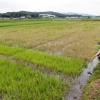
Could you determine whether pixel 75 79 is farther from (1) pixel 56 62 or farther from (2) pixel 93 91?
(1) pixel 56 62

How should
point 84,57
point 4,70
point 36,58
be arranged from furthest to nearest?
point 84,57 → point 36,58 → point 4,70

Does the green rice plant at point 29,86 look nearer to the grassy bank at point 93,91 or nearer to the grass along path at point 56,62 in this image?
the grassy bank at point 93,91

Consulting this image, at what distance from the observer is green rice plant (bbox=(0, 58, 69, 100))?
4691 mm

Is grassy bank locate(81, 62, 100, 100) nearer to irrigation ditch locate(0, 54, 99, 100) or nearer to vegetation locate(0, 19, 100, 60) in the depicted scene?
irrigation ditch locate(0, 54, 99, 100)

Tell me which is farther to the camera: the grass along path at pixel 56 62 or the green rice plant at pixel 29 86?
the grass along path at pixel 56 62

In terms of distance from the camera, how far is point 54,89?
198 inches

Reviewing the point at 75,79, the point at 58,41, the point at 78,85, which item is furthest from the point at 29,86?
the point at 58,41

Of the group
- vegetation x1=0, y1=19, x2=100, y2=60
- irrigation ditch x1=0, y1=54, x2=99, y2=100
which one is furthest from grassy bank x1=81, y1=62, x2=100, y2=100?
vegetation x1=0, y1=19, x2=100, y2=60

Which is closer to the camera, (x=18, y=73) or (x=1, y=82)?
(x=1, y=82)

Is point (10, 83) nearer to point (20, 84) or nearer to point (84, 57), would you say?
point (20, 84)

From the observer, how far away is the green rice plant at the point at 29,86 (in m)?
4.69

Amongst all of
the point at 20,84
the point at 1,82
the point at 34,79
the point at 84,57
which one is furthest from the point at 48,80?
→ the point at 84,57

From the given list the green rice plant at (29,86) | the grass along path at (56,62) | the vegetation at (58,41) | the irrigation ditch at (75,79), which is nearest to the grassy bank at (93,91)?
the irrigation ditch at (75,79)

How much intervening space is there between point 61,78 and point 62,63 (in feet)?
5.11
